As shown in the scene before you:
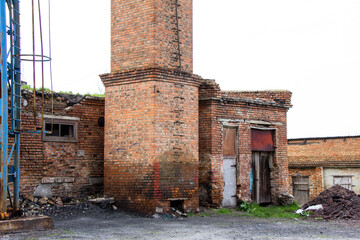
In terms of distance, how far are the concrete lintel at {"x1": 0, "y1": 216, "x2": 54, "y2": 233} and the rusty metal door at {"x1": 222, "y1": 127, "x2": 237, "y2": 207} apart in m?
7.16

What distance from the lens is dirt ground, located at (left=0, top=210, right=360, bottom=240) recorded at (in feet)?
33.7

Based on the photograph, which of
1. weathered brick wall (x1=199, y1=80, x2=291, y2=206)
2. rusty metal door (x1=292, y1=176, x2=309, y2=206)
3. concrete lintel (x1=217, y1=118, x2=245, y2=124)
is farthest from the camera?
rusty metal door (x1=292, y1=176, x2=309, y2=206)

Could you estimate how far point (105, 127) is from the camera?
14.4 meters

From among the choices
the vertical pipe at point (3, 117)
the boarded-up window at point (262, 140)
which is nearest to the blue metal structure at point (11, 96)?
the vertical pipe at point (3, 117)

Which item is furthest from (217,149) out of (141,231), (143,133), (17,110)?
(17,110)

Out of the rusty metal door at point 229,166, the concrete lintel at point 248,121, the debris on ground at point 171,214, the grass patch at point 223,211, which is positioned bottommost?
the grass patch at point 223,211

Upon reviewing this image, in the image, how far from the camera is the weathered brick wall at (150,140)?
13.5 metres

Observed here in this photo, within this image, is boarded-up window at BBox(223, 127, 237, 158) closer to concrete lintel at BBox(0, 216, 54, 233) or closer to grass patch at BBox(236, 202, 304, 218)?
grass patch at BBox(236, 202, 304, 218)

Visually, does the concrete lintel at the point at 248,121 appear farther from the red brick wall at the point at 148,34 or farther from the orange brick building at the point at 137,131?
the red brick wall at the point at 148,34

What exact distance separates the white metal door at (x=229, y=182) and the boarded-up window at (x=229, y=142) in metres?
0.22

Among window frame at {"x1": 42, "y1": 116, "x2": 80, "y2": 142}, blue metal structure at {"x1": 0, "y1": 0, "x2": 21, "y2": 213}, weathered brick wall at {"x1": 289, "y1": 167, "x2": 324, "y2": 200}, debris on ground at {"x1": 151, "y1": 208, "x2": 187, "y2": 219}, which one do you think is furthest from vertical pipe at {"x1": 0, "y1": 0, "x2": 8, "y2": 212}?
weathered brick wall at {"x1": 289, "y1": 167, "x2": 324, "y2": 200}

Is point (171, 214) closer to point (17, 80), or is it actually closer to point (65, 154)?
point (65, 154)

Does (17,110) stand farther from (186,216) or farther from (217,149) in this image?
(217,149)

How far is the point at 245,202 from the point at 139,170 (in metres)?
4.98
